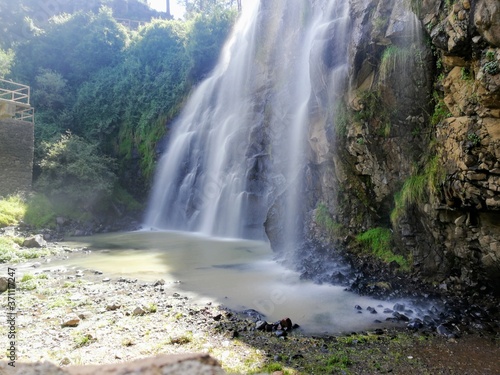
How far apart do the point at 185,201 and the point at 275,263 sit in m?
11.4

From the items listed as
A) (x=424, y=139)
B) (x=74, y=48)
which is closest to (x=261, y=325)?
(x=424, y=139)

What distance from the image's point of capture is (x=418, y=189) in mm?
8289

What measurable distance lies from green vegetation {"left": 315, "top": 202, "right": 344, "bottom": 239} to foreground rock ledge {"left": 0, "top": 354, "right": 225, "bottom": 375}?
398 inches

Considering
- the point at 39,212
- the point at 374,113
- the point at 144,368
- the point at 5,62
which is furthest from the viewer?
the point at 5,62

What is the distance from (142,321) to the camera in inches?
249

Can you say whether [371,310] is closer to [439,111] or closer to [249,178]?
[439,111]

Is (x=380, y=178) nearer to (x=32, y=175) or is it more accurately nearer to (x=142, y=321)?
(x=142, y=321)

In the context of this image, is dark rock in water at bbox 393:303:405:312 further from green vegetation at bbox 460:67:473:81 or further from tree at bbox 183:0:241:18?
tree at bbox 183:0:241:18

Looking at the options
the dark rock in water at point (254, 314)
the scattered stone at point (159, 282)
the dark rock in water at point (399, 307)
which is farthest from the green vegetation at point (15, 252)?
the dark rock in water at point (399, 307)

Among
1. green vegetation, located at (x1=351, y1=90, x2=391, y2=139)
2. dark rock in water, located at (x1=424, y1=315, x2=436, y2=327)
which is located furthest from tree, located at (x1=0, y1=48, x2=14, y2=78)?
dark rock in water, located at (x1=424, y1=315, x2=436, y2=327)

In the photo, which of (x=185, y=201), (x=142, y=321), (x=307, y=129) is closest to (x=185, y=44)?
(x=185, y=201)

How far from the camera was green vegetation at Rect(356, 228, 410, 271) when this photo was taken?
8891 mm

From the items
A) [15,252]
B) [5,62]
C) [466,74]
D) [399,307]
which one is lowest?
[399,307]

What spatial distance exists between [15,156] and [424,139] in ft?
71.2
